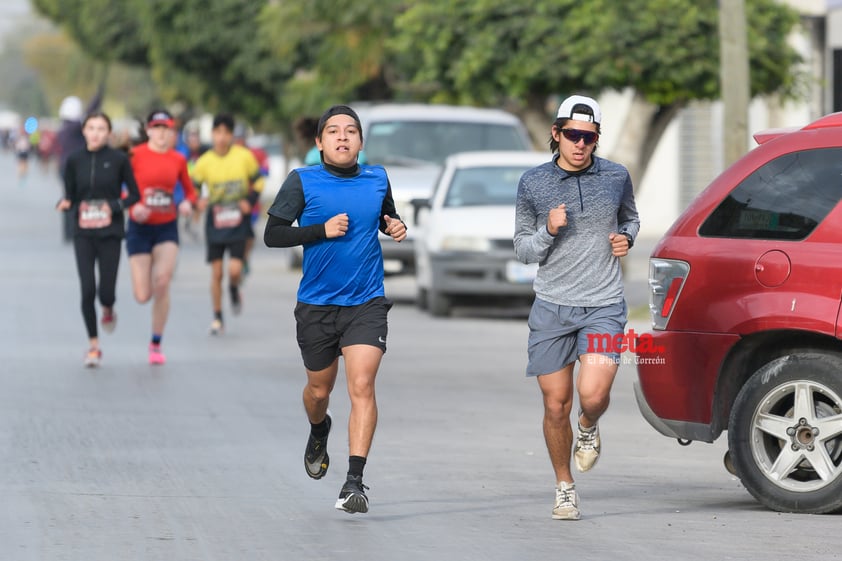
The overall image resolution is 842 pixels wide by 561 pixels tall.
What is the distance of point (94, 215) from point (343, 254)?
592 centimetres

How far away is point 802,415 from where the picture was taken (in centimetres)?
824

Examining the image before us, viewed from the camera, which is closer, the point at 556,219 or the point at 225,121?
the point at 556,219

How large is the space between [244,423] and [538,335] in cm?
350

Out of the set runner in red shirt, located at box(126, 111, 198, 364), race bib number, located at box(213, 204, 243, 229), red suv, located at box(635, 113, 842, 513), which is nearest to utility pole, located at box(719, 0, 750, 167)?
race bib number, located at box(213, 204, 243, 229)

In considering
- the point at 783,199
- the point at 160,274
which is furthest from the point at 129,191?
the point at 783,199

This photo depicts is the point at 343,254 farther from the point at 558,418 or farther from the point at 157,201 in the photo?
the point at 157,201

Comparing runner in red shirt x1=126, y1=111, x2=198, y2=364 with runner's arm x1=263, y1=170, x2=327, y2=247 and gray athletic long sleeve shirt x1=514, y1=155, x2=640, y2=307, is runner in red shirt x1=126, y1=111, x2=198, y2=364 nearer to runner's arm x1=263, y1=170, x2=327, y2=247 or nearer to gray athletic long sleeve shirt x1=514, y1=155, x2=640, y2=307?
runner's arm x1=263, y1=170, x2=327, y2=247

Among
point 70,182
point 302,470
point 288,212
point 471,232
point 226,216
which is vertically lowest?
point 302,470

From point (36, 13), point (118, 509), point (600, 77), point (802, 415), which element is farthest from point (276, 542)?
point (36, 13)

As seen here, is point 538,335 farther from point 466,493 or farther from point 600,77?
point 600,77

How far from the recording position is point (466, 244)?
19.0 meters

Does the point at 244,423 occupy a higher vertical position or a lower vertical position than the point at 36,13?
lower

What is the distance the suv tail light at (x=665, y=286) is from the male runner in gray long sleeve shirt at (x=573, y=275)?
338 mm

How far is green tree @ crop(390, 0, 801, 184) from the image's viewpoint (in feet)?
73.4
